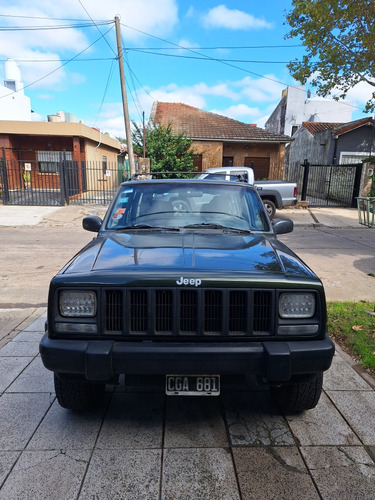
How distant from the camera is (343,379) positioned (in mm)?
3273

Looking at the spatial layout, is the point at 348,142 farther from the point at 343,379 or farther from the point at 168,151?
the point at 343,379

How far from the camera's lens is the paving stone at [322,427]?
2.48 metres

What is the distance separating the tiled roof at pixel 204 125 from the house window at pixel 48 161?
6.69 m

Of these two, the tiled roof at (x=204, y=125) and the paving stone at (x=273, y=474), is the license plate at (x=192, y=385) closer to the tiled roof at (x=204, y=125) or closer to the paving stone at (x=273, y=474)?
the paving stone at (x=273, y=474)

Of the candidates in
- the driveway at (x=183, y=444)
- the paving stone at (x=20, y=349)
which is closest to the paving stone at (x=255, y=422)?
the driveway at (x=183, y=444)

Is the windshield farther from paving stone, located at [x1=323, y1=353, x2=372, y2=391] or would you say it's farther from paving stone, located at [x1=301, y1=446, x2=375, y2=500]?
paving stone, located at [x1=301, y1=446, x2=375, y2=500]

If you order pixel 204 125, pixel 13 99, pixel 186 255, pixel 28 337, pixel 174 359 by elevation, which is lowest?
pixel 28 337

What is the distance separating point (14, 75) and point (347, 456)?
155ft

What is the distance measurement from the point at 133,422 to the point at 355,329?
2.88 meters

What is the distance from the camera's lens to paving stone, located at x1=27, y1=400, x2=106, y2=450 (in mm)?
2402

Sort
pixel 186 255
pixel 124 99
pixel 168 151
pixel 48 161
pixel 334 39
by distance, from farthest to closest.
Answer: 1. pixel 48 161
2. pixel 168 151
3. pixel 124 99
4. pixel 334 39
5. pixel 186 255

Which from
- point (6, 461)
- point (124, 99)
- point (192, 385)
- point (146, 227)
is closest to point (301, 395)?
point (192, 385)

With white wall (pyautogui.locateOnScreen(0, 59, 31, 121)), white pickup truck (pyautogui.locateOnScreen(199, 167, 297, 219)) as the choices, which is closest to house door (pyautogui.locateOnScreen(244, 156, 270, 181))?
white pickup truck (pyautogui.locateOnScreen(199, 167, 297, 219))

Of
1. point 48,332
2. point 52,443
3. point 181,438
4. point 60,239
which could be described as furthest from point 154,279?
point 60,239
